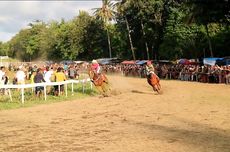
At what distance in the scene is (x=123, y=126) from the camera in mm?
13484

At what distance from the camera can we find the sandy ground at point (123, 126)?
10.5 meters

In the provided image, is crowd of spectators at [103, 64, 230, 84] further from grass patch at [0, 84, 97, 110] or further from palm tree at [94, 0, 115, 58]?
palm tree at [94, 0, 115, 58]

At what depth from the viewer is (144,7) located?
2729 inches

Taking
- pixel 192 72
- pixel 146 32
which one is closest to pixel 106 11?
pixel 146 32

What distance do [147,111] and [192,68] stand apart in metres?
20.9

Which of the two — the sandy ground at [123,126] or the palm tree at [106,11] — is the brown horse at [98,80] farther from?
the palm tree at [106,11]

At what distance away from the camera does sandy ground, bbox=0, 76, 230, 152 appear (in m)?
10.5

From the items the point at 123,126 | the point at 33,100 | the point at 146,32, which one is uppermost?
the point at 146,32

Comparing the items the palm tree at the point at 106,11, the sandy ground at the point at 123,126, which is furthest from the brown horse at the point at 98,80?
the palm tree at the point at 106,11

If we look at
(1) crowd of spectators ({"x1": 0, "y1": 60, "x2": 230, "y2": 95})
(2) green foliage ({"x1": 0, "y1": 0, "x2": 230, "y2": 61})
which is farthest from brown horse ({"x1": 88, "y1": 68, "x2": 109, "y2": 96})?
(2) green foliage ({"x1": 0, "y1": 0, "x2": 230, "y2": 61})

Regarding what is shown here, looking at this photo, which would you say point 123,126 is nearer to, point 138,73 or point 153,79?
point 153,79

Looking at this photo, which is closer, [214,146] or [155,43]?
[214,146]

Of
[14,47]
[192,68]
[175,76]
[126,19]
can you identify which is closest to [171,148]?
[192,68]

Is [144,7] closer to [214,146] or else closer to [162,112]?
[162,112]
